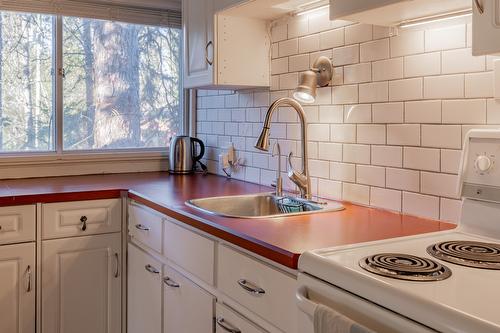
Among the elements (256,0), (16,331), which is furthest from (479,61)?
(16,331)

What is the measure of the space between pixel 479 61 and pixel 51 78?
228 cm

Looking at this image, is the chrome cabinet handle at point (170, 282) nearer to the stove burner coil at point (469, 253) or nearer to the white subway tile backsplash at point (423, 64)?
the stove burner coil at point (469, 253)

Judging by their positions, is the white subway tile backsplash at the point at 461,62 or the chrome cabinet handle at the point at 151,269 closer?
the white subway tile backsplash at the point at 461,62

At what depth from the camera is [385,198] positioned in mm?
1785

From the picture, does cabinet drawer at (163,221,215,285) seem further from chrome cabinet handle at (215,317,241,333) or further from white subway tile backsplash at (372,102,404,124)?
white subway tile backsplash at (372,102,404,124)

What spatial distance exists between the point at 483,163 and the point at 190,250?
981 millimetres

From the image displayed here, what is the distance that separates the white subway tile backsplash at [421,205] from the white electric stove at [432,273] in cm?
16

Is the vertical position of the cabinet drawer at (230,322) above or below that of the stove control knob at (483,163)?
below

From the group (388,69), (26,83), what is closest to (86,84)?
(26,83)

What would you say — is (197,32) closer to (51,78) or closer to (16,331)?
(51,78)

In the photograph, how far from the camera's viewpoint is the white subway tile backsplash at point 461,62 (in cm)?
145

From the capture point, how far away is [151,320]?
215cm

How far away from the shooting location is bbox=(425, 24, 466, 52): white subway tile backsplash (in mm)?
1498

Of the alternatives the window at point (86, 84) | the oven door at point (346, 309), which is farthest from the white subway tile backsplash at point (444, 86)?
the window at point (86, 84)
